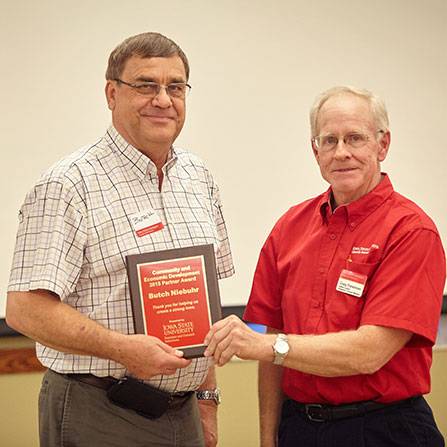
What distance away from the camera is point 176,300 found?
2268 mm

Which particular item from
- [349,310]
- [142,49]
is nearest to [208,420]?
[349,310]

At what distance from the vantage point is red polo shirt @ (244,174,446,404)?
2.26 m

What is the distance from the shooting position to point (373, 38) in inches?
161

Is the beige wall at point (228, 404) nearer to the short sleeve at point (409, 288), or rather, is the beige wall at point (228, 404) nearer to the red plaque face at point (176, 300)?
the red plaque face at point (176, 300)

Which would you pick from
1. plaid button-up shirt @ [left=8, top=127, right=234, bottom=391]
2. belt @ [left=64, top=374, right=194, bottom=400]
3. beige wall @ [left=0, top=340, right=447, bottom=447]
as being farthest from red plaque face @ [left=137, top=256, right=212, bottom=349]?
beige wall @ [left=0, top=340, right=447, bottom=447]

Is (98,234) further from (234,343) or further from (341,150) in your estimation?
(341,150)

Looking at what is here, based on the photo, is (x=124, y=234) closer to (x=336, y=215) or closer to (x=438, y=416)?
(x=336, y=215)

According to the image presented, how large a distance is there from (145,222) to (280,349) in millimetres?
580

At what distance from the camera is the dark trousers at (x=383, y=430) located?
2.31 meters

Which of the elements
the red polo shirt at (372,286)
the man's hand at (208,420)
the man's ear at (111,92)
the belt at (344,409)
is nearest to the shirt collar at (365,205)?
the red polo shirt at (372,286)

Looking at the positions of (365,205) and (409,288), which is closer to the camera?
(409,288)

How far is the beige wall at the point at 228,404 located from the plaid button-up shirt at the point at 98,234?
4.55 ft

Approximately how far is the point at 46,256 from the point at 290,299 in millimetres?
781

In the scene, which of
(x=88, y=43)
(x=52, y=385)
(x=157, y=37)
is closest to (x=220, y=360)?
(x=52, y=385)
